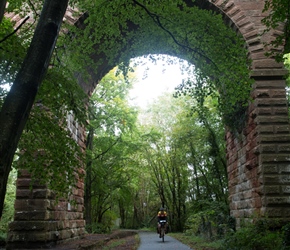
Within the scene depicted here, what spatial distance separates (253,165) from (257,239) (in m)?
2.33

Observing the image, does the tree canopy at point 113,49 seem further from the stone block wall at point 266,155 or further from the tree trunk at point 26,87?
the stone block wall at point 266,155

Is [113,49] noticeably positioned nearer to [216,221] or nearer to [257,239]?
[257,239]

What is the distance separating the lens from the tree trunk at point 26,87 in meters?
3.46

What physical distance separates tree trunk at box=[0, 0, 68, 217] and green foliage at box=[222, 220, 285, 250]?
5.37 m

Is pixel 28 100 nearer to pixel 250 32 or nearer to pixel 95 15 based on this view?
pixel 95 15

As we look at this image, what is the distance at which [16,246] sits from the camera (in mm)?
7969

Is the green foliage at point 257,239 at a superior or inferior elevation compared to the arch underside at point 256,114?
inferior

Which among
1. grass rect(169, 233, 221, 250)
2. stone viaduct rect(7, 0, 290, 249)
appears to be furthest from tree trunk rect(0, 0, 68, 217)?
grass rect(169, 233, 221, 250)

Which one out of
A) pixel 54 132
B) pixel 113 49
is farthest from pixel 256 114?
pixel 54 132

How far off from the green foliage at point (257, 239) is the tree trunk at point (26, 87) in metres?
5.37

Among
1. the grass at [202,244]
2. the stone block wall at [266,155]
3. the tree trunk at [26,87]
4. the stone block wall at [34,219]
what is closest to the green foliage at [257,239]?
the stone block wall at [266,155]

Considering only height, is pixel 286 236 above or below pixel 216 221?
below

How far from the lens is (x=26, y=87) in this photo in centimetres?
370

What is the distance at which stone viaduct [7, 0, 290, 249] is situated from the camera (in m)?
8.07
